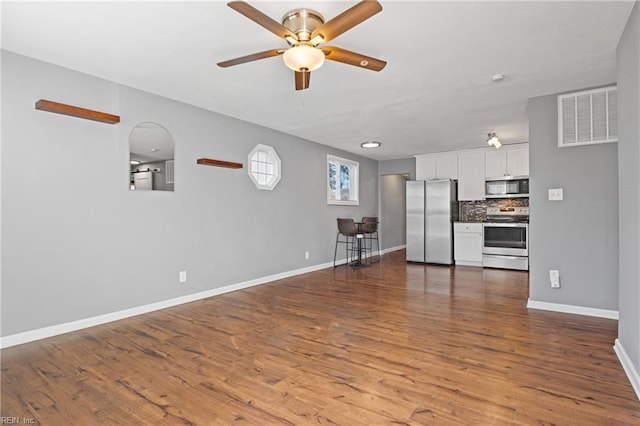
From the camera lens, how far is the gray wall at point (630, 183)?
2041mm

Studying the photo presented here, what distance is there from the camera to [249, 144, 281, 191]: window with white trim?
498 centimetres

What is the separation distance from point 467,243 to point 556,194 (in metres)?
3.11

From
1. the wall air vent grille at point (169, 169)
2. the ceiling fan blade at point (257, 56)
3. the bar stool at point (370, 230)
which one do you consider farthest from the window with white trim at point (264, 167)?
the ceiling fan blade at point (257, 56)

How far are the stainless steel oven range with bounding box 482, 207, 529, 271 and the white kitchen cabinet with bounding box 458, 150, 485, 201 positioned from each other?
61cm

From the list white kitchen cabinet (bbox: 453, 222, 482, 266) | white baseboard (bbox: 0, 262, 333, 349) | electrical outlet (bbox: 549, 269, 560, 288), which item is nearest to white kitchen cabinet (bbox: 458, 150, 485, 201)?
white kitchen cabinet (bbox: 453, 222, 482, 266)

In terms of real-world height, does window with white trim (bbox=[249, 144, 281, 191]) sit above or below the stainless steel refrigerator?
above

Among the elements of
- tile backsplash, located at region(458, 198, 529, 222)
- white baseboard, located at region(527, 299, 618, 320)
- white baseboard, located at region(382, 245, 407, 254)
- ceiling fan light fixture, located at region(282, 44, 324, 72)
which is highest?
ceiling fan light fixture, located at region(282, 44, 324, 72)

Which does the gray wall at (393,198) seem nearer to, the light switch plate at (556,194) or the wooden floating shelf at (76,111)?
the light switch plate at (556,194)

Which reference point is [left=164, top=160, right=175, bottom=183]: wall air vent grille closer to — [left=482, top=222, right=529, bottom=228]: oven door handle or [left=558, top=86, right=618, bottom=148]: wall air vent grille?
[left=558, top=86, right=618, bottom=148]: wall air vent grille

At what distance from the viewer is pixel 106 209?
3297 millimetres

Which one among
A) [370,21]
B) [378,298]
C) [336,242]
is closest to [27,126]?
[370,21]

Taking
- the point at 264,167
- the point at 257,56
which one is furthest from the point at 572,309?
the point at 264,167

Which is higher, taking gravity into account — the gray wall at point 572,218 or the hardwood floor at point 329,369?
the gray wall at point 572,218

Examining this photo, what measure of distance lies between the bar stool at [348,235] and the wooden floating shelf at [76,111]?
13.2 feet
